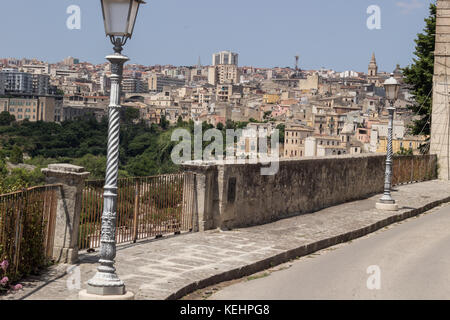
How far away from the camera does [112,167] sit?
660cm

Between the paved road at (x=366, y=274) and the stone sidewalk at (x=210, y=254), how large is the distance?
28cm

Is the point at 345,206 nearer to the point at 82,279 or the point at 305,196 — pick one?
the point at 305,196

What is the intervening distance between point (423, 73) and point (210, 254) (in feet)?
71.3

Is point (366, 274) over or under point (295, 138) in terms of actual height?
under

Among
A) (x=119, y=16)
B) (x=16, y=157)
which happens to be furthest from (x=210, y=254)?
(x=16, y=157)

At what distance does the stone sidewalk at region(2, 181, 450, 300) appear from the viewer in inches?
283

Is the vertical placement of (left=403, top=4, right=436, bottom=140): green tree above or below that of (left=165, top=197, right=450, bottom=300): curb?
above

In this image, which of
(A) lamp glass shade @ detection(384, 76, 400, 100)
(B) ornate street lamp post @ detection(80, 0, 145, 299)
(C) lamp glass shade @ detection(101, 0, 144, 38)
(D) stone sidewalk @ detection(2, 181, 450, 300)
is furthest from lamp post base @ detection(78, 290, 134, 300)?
(A) lamp glass shade @ detection(384, 76, 400, 100)

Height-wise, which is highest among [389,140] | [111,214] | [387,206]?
[389,140]

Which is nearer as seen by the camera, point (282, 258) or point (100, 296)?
point (100, 296)

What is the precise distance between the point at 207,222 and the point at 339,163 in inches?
221

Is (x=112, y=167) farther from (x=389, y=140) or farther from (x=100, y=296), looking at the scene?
(x=389, y=140)

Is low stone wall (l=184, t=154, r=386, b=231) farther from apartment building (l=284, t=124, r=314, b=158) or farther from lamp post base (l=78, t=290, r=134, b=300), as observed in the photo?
apartment building (l=284, t=124, r=314, b=158)

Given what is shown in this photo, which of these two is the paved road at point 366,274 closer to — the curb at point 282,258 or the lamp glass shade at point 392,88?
the curb at point 282,258
